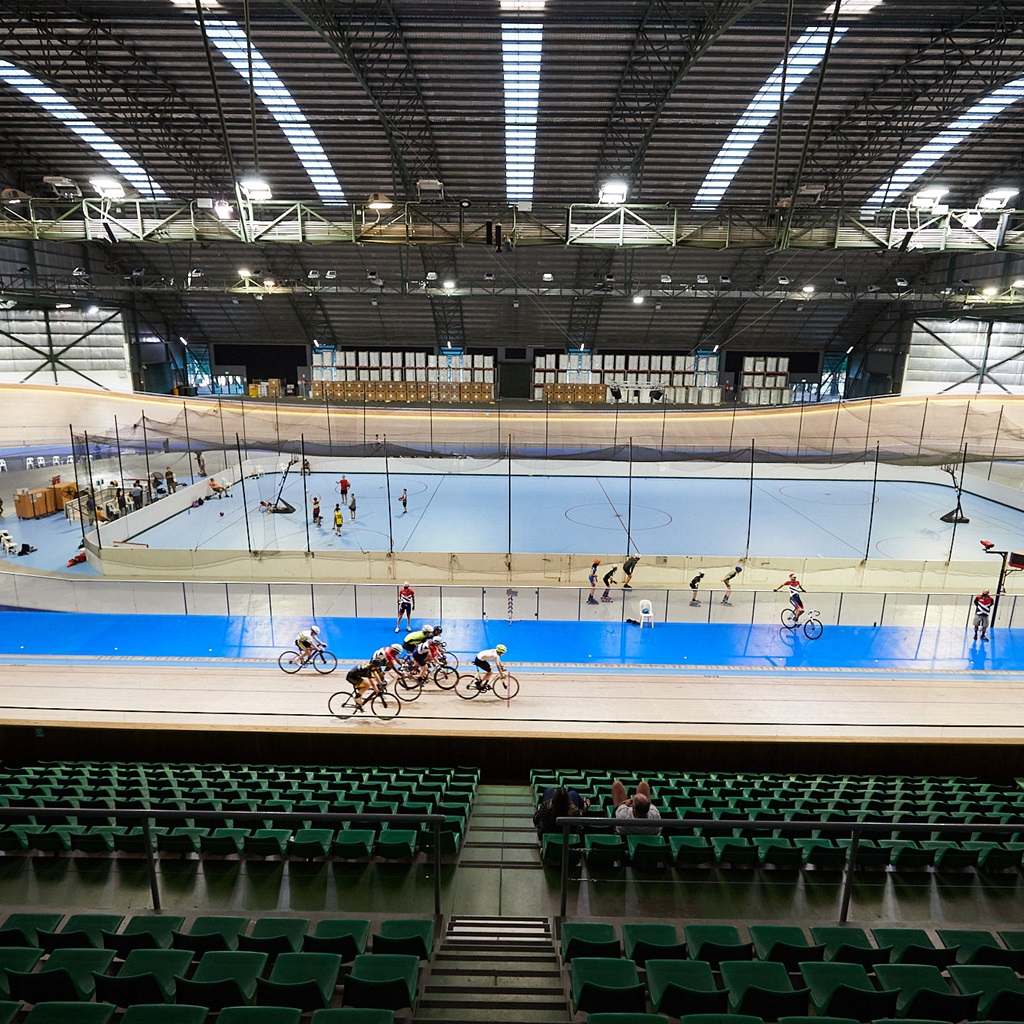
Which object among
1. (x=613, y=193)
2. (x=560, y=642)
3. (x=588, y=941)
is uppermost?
(x=613, y=193)

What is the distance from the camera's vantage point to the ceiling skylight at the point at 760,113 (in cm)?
2245

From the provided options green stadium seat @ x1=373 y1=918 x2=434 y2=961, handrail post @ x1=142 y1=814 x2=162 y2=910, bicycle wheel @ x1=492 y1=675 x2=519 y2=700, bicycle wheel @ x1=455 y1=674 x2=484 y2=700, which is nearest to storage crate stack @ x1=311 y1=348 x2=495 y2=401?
bicycle wheel @ x1=455 y1=674 x2=484 y2=700

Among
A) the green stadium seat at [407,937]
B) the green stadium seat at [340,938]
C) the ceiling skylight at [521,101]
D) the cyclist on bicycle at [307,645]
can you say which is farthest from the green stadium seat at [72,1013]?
the ceiling skylight at [521,101]

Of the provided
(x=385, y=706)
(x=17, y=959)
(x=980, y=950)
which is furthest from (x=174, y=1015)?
(x=385, y=706)

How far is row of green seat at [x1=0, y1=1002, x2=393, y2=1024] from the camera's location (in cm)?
378

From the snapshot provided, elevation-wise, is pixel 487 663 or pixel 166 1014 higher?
pixel 166 1014

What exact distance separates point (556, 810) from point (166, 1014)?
4124 mm

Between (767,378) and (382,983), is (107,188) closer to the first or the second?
(382,983)

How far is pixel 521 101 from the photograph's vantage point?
2588 cm

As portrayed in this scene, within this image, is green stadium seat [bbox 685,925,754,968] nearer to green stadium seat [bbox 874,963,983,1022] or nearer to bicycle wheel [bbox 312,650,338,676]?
green stadium seat [bbox 874,963,983,1022]

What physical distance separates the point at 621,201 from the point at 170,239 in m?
13.5

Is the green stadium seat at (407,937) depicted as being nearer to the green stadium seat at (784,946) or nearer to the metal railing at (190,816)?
the metal railing at (190,816)

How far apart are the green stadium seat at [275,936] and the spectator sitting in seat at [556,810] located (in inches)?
112

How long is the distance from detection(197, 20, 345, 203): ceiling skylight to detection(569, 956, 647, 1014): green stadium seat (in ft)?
72.8
